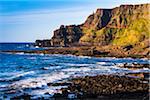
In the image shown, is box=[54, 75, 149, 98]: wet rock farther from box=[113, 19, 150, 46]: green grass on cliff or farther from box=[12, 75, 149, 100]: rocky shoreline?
box=[113, 19, 150, 46]: green grass on cliff

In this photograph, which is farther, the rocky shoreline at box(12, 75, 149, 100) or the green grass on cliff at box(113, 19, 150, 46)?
the green grass on cliff at box(113, 19, 150, 46)

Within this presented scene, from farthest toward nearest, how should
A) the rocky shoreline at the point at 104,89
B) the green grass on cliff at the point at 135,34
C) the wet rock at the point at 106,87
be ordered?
the green grass on cliff at the point at 135,34, the wet rock at the point at 106,87, the rocky shoreline at the point at 104,89

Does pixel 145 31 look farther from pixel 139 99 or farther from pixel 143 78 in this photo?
pixel 139 99

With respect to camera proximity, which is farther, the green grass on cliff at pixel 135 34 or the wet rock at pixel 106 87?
the green grass on cliff at pixel 135 34

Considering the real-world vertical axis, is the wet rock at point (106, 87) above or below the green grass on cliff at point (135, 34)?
below

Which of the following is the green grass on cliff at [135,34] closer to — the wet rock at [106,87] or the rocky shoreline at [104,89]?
the wet rock at [106,87]

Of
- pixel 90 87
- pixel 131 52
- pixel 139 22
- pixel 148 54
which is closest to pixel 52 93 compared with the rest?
pixel 90 87

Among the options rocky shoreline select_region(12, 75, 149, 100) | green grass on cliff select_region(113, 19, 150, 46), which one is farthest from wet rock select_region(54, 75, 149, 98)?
green grass on cliff select_region(113, 19, 150, 46)

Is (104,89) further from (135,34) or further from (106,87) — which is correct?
(135,34)

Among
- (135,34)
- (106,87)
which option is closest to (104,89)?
(106,87)

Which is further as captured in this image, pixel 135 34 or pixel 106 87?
pixel 135 34

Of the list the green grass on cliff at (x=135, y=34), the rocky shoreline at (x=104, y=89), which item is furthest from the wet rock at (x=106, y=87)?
the green grass on cliff at (x=135, y=34)

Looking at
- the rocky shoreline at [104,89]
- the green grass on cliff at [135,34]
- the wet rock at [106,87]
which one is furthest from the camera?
the green grass on cliff at [135,34]

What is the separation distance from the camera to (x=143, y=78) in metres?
51.4
